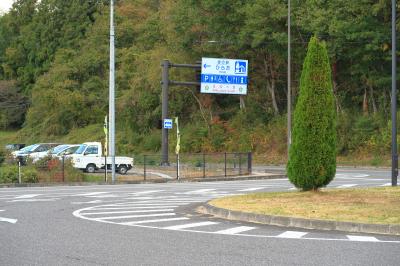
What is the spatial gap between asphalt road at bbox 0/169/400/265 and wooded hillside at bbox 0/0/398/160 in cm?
3071

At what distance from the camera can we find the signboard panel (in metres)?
42.9

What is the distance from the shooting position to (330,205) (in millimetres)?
16281

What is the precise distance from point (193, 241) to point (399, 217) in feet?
15.5

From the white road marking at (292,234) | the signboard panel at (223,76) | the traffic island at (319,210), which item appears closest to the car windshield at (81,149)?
the signboard panel at (223,76)

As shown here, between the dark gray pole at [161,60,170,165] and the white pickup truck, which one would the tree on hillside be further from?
the dark gray pole at [161,60,170,165]

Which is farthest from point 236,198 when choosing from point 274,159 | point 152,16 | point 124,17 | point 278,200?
point 124,17

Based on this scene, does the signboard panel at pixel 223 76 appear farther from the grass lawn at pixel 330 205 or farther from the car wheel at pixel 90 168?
the grass lawn at pixel 330 205

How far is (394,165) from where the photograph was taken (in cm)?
2239

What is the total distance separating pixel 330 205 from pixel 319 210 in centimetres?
83

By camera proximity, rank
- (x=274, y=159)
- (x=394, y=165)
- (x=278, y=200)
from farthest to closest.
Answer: (x=274, y=159) < (x=394, y=165) < (x=278, y=200)

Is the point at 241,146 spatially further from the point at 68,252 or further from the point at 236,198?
the point at 68,252

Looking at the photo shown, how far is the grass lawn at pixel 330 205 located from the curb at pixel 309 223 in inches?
10.0

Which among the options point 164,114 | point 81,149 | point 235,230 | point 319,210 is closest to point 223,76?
point 164,114

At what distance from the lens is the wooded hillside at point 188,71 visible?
46.9 meters
